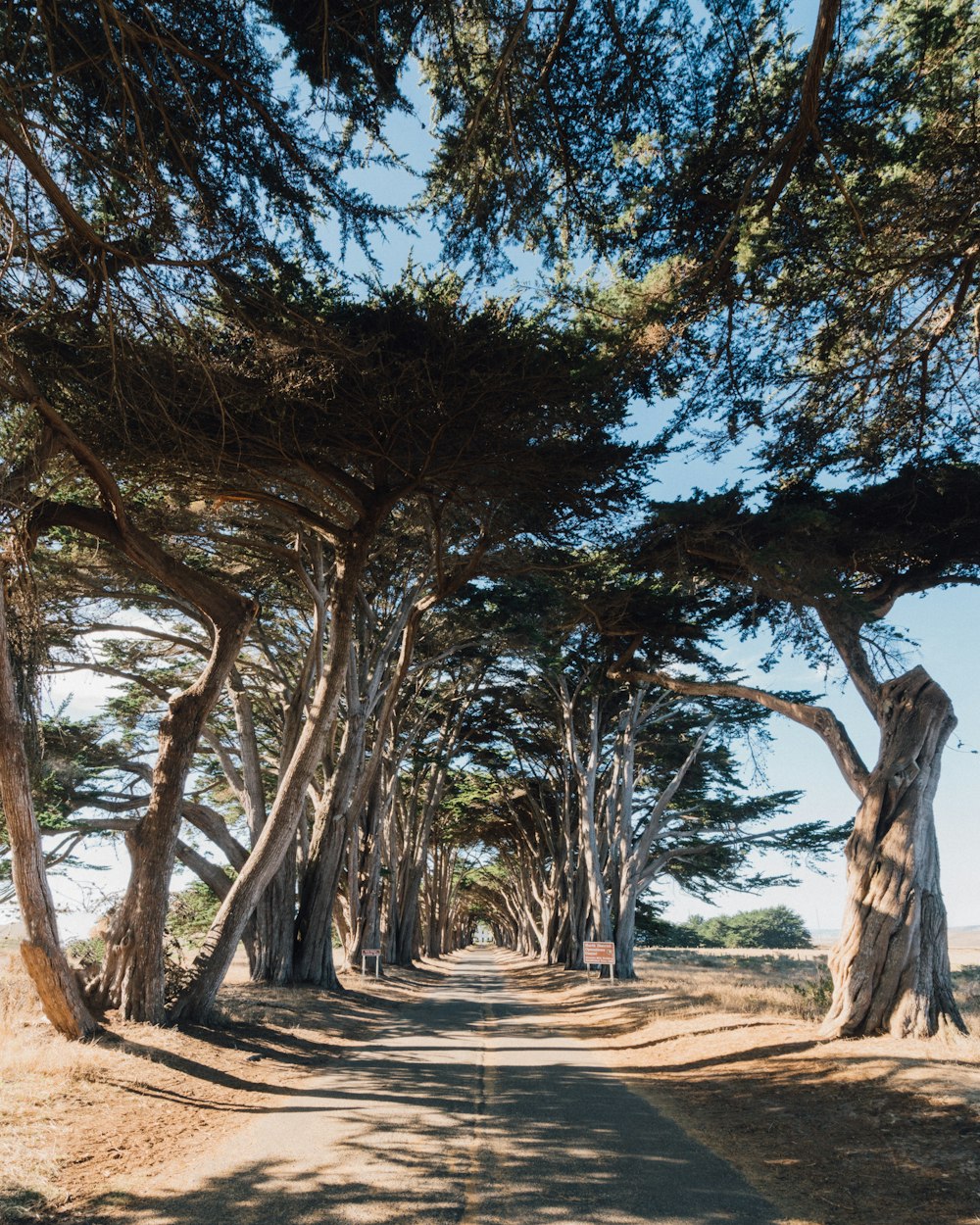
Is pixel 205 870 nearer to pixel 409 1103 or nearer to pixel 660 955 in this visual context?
pixel 409 1103

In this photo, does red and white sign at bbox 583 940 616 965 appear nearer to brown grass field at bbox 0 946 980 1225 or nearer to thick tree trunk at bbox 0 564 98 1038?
brown grass field at bbox 0 946 980 1225

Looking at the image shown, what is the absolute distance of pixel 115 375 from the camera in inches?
198

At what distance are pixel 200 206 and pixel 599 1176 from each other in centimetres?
625

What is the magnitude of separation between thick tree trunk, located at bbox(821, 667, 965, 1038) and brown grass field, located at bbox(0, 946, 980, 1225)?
0.36 meters

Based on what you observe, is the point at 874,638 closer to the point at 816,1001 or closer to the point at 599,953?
the point at 816,1001

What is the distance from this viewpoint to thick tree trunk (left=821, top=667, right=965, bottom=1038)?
25.5 feet

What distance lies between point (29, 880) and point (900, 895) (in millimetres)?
8089

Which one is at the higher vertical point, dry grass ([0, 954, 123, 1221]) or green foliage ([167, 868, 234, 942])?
green foliage ([167, 868, 234, 942])

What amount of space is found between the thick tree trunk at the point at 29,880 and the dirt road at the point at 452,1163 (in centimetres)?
224

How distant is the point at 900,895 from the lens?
7.99m

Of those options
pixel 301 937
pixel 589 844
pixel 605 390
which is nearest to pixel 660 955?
pixel 589 844

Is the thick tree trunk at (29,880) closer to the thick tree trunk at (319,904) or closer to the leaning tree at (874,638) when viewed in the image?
the leaning tree at (874,638)

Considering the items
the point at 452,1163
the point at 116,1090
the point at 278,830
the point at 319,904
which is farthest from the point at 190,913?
the point at 452,1163

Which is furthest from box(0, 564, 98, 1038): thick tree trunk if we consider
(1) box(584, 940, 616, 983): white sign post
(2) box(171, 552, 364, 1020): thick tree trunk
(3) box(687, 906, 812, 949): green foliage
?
(3) box(687, 906, 812, 949): green foliage
